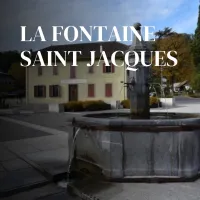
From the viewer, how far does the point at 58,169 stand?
4508 mm

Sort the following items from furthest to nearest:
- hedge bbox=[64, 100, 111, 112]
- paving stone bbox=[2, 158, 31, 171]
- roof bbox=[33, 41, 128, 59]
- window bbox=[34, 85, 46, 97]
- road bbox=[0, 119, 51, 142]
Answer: window bbox=[34, 85, 46, 97]
hedge bbox=[64, 100, 111, 112]
road bbox=[0, 119, 51, 142]
roof bbox=[33, 41, 128, 59]
paving stone bbox=[2, 158, 31, 171]

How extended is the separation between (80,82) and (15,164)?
16.8m

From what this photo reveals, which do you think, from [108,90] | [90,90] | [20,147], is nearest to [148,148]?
[20,147]

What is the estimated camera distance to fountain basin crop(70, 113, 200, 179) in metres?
3.75

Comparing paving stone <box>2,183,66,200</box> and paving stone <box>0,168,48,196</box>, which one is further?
paving stone <box>0,168,48,196</box>

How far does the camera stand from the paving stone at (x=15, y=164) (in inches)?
187

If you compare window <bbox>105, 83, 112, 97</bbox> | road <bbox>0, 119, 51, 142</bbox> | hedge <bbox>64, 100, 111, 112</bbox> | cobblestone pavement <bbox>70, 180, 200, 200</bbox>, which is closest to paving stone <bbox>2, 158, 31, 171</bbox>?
cobblestone pavement <bbox>70, 180, 200, 200</bbox>

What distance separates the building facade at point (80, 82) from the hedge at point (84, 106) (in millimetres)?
1505

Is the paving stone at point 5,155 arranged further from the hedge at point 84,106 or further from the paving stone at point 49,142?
the hedge at point 84,106

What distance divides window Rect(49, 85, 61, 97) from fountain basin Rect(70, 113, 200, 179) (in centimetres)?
1618

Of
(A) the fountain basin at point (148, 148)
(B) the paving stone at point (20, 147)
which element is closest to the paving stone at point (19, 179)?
(A) the fountain basin at point (148, 148)

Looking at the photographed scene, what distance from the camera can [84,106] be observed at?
1839 cm

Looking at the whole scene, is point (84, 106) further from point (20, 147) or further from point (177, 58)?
point (20, 147)

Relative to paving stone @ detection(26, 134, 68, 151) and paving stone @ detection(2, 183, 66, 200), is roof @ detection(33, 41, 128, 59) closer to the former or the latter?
paving stone @ detection(26, 134, 68, 151)
